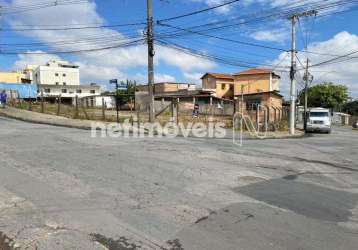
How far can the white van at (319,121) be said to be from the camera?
3644cm

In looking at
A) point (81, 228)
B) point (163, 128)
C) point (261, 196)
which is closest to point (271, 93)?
point (163, 128)

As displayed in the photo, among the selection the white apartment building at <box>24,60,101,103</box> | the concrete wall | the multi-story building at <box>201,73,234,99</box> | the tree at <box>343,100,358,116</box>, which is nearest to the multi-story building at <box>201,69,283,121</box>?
the multi-story building at <box>201,73,234,99</box>

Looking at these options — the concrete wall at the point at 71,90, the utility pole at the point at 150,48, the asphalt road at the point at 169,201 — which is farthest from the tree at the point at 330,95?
the asphalt road at the point at 169,201

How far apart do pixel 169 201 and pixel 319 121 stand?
32.0 meters

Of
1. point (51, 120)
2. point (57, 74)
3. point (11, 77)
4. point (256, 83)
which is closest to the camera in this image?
point (51, 120)

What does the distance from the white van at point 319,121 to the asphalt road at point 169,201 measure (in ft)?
80.4

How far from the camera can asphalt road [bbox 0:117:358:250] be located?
18.6 feet

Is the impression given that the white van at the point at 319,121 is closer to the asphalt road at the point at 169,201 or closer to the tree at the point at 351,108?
the asphalt road at the point at 169,201

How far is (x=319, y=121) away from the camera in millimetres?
36562

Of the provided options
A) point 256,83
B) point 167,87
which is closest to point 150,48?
point 256,83

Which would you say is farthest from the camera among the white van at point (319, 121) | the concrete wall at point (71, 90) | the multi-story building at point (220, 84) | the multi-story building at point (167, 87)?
the concrete wall at point (71, 90)

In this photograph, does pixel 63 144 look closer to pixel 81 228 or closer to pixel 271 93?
pixel 81 228

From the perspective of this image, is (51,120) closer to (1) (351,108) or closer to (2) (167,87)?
(2) (167,87)

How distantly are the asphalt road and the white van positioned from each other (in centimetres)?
2450
